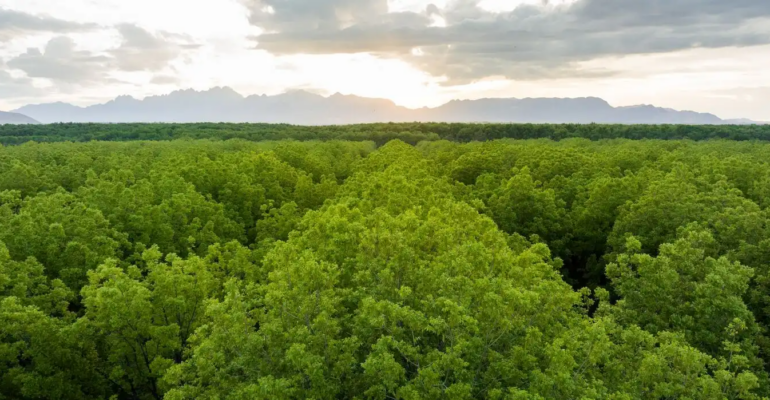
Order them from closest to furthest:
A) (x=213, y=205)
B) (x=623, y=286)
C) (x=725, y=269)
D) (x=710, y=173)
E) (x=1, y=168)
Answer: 1. (x=725, y=269)
2. (x=623, y=286)
3. (x=213, y=205)
4. (x=710, y=173)
5. (x=1, y=168)

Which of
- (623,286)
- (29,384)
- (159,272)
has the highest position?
(159,272)

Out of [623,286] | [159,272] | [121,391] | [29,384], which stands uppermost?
[159,272]

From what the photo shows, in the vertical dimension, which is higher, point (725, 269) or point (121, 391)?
point (725, 269)

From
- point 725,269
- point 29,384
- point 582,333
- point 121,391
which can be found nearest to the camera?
point 582,333

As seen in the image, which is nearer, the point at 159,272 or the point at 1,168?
the point at 159,272

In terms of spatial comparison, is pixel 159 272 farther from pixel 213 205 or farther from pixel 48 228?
pixel 213 205

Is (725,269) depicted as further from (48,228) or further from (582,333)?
(48,228)

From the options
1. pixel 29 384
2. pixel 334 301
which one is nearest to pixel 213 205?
pixel 29 384

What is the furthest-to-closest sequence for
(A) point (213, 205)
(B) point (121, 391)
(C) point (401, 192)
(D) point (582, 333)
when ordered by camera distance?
(A) point (213, 205)
(C) point (401, 192)
(B) point (121, 391)
(D) point (582, 333)

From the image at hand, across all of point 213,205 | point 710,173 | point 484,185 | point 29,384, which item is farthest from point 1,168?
point 710,173
